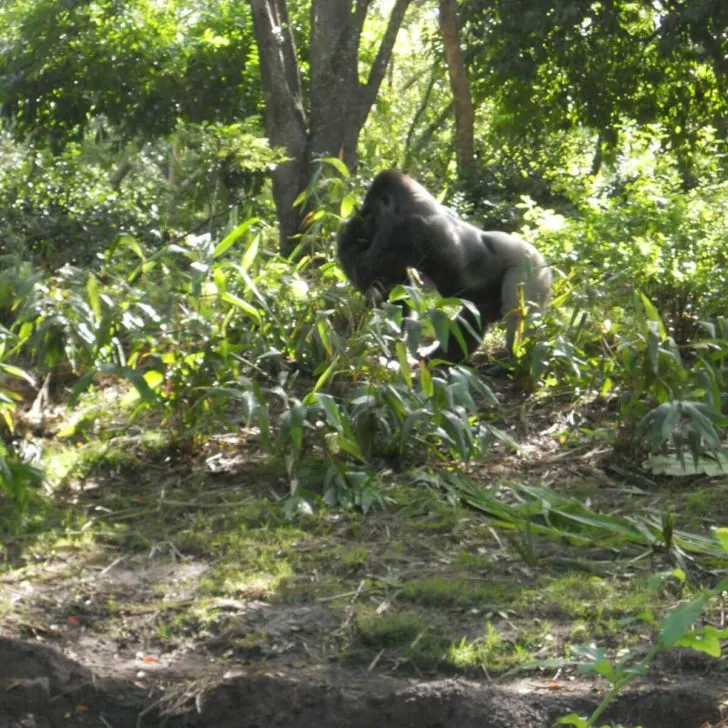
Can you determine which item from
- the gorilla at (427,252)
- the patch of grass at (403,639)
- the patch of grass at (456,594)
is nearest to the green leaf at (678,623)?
the patch of grass at (403,639)

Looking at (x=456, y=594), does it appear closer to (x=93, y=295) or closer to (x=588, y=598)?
(x=588, y=598)

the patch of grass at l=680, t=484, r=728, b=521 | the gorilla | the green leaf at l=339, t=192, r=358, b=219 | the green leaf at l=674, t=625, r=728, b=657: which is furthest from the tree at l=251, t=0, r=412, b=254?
the green leaf at l=674, t=625, r=728, b=657

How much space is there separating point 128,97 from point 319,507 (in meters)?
7.67

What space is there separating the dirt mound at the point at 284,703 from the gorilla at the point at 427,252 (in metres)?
3.48

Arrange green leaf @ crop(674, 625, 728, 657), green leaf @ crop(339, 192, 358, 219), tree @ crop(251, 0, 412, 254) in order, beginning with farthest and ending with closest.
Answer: tree @ crop(251, 0, 412, 254) → green leaf @ crop(339, 192, 358, 219) → green leaf @ crop(674, 625, 728, 657)

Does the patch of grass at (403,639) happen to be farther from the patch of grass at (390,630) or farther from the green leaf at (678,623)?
the green leaf at (678,623)

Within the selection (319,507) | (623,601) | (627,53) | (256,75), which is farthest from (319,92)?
(623,601)

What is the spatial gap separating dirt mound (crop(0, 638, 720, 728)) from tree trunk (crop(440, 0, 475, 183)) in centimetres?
1001

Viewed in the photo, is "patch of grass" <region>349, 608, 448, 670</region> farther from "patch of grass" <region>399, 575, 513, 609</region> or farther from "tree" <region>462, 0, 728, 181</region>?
"tree" <region>462, 0, 728, 181</region>

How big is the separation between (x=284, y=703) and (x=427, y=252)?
4114mm

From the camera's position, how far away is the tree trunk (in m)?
12.9

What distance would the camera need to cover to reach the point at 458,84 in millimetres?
13289

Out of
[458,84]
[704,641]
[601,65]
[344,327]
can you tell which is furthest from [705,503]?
[458,84]

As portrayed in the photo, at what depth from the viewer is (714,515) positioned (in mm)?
5023
